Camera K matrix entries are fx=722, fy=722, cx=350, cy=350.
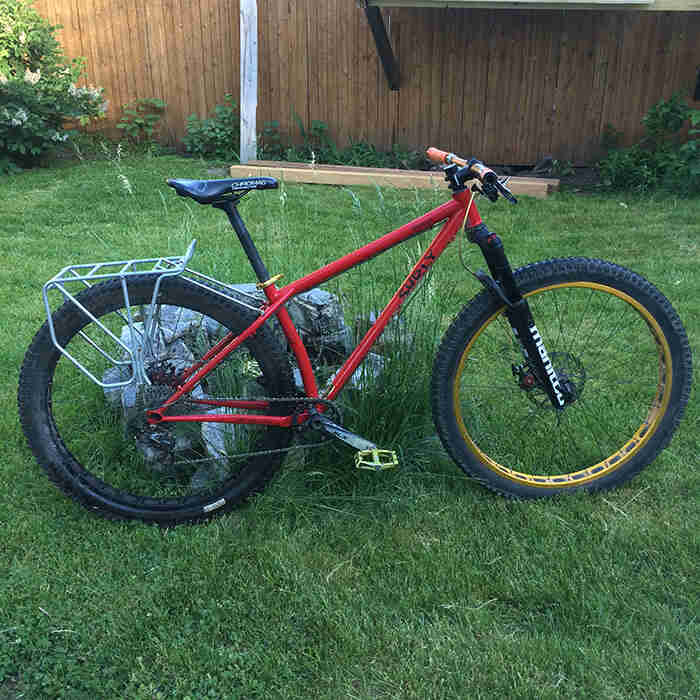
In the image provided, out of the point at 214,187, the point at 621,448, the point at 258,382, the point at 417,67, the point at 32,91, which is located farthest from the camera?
the point at 417,67

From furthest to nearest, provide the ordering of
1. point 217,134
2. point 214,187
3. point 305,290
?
point 217,134 → point 305,290 → point 214,187

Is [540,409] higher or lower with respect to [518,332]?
lower

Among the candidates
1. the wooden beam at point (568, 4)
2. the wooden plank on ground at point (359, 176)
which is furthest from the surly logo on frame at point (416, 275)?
the wooden beam at point (568, 4)

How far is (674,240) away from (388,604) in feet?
14.2

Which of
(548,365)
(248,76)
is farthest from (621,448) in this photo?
(248,76)

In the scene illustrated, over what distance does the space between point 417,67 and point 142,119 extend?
3218 millimetres

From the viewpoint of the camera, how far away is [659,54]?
7.22 metres

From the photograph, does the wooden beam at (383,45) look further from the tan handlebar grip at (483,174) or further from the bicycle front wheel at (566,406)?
the tan handlebar grip at (483,174)

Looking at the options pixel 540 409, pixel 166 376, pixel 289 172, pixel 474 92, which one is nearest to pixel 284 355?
pixel 166 376

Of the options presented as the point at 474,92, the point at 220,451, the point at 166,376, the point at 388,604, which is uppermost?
the point at 474,92

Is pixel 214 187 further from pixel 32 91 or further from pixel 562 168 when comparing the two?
pixel 32 91

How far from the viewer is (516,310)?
Result: 2.43 meters

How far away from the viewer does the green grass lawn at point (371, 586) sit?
194 centimetres

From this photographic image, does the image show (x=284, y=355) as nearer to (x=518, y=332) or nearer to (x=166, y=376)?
(x=166, y=376)
